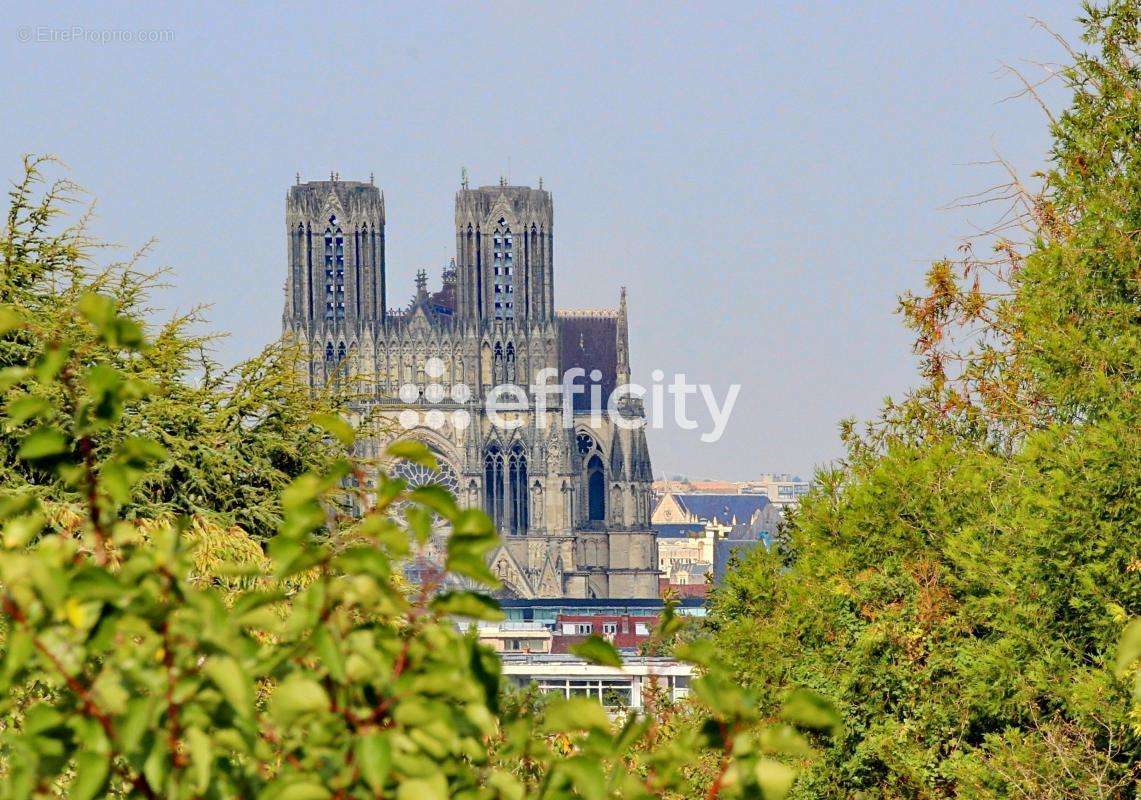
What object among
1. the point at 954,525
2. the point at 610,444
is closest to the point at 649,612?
the point at 610,444

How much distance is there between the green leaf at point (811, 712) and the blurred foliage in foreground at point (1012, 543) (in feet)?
31.8

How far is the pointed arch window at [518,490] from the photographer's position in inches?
4177

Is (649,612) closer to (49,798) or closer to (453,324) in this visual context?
(453,324)

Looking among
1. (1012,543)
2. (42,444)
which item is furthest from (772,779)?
(1012,543)

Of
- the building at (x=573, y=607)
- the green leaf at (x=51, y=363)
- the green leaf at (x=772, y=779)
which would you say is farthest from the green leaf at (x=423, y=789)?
the building at (x=573, y=607)

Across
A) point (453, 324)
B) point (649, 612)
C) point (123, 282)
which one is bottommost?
point (649, 612)

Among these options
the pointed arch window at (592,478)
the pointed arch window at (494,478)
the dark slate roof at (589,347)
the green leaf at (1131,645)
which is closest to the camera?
the green leaf at (1131,645)

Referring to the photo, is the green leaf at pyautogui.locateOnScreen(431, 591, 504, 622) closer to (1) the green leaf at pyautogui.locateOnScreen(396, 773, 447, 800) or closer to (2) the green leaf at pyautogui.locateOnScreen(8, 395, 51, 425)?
(1) the green leaf at pyautogui.locateOnScreen(396, 773, 447, 800)

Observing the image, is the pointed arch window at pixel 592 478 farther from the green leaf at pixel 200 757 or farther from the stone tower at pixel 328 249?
the green leaf at pixel 200 757

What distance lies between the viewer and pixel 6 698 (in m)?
4.12

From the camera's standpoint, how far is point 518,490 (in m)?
106

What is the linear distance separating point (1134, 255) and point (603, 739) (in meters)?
15.7

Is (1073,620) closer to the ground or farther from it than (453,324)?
closer to the ground

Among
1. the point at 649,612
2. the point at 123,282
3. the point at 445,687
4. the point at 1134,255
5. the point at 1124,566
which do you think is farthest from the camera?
the point at 649,612
